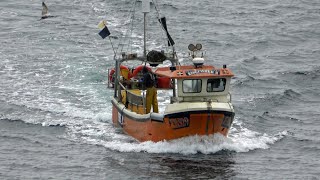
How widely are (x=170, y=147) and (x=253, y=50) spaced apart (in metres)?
21.6

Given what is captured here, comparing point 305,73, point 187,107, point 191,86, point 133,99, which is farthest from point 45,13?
point 187,107

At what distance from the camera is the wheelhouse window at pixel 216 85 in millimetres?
31266

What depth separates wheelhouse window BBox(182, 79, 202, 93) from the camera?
3117cm

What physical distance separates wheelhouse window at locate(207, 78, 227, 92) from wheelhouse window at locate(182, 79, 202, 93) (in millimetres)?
396

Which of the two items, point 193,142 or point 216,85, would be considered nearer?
point 193,142

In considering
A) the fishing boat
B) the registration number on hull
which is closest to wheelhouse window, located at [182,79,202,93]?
the fishing boat

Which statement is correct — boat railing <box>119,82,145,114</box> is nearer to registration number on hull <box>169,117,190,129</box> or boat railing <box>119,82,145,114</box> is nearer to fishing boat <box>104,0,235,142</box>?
fishing boat <box>104,0,235,142</box>

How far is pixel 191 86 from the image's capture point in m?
31.2

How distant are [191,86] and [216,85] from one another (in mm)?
930

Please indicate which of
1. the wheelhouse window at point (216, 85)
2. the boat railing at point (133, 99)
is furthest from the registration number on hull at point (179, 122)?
the boat railing at point (133, 99)

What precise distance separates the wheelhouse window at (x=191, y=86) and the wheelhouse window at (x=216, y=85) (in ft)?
1.30

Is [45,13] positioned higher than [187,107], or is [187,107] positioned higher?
[187,107]

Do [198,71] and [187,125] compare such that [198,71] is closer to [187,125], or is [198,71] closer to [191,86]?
[191,86]

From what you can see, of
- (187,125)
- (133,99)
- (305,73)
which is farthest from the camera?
(305,73)
